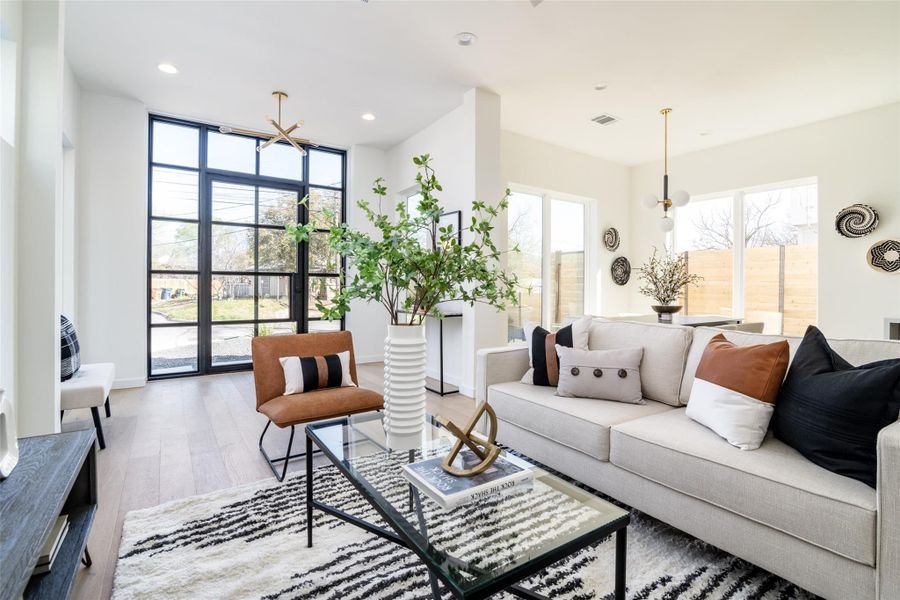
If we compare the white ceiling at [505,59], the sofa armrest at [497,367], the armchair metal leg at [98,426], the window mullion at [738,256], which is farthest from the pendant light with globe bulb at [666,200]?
the armchair metal leg at [98,426]

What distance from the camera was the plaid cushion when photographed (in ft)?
9.03

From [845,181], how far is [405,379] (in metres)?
5.68

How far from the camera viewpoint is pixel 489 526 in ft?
3.67

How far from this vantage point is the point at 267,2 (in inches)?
114

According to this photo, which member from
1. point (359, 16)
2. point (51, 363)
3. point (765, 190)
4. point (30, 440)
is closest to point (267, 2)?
point (359, 16)

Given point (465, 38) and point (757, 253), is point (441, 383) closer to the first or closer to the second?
point (465, 38)

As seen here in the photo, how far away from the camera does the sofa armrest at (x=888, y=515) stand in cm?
117

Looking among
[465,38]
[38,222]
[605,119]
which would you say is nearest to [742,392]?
[465,38]

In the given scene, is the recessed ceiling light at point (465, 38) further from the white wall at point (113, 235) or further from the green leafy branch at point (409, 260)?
the white wall at point (113, 235)

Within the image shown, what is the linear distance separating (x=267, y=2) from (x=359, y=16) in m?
0.61

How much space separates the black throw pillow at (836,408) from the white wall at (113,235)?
5369mm

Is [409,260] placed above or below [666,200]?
below

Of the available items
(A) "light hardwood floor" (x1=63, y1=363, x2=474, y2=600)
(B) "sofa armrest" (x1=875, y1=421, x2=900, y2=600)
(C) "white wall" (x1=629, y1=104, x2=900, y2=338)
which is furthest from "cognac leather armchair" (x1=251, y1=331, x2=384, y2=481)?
(C) "white wall" (x1=629, y1=104, x2=900, y2=338)

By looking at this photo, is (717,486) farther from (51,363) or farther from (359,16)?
(359,16)
